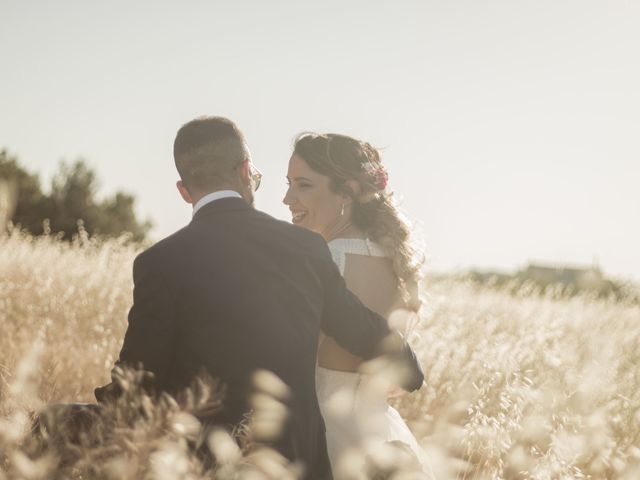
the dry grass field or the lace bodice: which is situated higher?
the lace bodice

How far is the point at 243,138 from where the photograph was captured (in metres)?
2.51

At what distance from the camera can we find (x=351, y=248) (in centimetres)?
314

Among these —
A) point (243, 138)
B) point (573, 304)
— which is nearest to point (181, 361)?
point (243, 138)

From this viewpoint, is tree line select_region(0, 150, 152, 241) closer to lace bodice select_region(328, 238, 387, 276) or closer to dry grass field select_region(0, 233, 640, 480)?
dry grass field select_region(0, 233, 640, 480)

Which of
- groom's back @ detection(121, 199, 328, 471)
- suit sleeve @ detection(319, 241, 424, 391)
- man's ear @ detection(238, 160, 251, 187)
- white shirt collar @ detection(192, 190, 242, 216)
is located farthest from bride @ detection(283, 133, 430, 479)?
white shirt collar @ detection(192, 190, 242, 216)

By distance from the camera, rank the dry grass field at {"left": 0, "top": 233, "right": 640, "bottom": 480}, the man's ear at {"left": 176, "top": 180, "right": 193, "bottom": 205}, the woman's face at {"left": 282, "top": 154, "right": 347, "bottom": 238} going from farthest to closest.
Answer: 1. the woman's face at {"left": 282, "top": 154, "right": 347, "bottom": 238}
2. the man's ear at {"left": 176, "top": 180, "right": 193, "bottom": 205}
3. the dry grass field at {"left": 0, "top": 233, "right": 640, "bottom": 480}

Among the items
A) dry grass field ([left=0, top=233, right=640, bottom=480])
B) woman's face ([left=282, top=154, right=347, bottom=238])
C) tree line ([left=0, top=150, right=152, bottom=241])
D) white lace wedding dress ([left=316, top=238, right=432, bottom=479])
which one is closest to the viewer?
dry grass field ([left=0, top=233, right=640, bottom=480])

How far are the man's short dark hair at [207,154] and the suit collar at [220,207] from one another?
105mm

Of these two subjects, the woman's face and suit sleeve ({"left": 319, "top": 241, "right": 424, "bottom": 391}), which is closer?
suit sleeve ({"left": 319, "top": 241, "right": 424, "bottom": 391})

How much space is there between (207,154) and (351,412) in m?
1.56

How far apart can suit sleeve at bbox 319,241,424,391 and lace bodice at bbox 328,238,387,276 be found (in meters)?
0.59

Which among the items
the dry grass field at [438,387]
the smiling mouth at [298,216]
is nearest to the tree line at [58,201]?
the dry grass field at [438,387]

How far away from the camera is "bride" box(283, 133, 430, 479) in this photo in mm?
2971

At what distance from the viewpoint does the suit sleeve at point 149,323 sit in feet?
6.63
